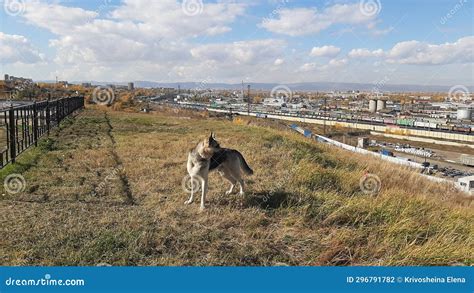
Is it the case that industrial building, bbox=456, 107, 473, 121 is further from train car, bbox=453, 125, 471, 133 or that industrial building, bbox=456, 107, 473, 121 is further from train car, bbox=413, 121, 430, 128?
train car, bbox=453, 125, 471, 133

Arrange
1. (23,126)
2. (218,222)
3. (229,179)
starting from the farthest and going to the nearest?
1. (23,126)
2. (229,179)
3. (218,222)

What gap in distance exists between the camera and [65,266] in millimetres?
3881

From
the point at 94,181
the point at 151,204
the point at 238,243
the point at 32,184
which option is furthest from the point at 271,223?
the point at 32,184

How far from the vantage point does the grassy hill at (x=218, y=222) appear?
432 cm

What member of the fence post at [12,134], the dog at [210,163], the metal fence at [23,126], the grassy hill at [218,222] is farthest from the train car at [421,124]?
the fence post at [12,134]

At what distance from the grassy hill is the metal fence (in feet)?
3.42

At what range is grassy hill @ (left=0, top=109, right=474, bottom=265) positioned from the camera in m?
4.32

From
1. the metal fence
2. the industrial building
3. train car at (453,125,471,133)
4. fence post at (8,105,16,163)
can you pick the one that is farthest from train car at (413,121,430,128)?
fence post at (8,105,16,163)

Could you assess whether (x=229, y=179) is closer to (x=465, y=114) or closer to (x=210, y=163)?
(x=210, y=163)

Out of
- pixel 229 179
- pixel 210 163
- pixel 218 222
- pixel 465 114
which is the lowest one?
pixel 218 222

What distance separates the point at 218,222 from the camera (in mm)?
5172

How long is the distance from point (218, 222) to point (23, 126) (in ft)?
27.2

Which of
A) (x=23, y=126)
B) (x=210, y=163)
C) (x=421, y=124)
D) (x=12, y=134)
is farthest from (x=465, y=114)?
(x=12, y=134)

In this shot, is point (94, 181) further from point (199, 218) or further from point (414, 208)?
point (414, 208)
